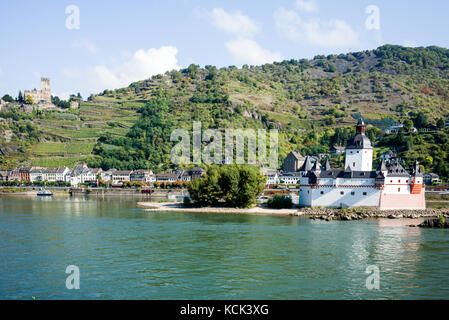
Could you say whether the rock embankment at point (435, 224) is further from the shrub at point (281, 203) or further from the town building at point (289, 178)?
the town building at point (289, 178)

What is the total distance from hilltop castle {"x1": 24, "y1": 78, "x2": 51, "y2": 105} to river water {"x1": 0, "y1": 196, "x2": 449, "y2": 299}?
150093 millimetres

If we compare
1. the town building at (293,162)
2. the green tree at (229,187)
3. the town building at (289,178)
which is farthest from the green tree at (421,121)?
the green tree at (229,187)

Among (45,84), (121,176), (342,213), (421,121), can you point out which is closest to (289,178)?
(121,176)

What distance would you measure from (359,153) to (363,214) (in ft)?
33.4

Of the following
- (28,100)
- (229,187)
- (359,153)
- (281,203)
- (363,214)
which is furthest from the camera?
(28,100)

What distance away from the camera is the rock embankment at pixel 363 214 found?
50781 mm

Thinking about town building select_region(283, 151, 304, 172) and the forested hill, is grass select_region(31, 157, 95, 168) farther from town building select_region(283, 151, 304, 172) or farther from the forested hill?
town building select_region(283, 151, 304, 172)

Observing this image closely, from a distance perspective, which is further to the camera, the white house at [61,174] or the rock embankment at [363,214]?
the white house at [61,174]

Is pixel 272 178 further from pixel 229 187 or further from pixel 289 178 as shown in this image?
pixel 229 187

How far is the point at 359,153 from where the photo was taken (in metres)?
58.6

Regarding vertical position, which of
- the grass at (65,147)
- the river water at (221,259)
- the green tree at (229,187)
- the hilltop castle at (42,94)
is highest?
the hilltop castle at (42,94)

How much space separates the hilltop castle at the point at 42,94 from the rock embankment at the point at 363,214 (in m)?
152

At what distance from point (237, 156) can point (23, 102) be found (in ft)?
346
